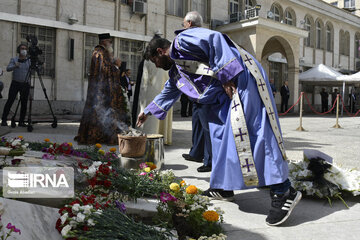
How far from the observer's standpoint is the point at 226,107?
294cm

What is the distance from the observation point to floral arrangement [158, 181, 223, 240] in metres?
2.23

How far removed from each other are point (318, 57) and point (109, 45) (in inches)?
895

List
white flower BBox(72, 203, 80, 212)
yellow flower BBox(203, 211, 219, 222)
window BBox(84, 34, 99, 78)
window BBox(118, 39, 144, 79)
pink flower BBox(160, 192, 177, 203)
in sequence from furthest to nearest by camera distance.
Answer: window BBox(118, 39, 144, 79)
window BBox(84, 34, 99, 78)
pink flower BBox(160, 192, 177, 203)
yellow flower BBox(203, 211, 219, 222)
white flower BBox(72, 203, 80, 212)

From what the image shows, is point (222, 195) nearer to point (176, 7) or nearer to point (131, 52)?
point (131, 52)

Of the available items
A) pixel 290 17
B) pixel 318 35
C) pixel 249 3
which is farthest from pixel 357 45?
pixel 249 3

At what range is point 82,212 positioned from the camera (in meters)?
2.02

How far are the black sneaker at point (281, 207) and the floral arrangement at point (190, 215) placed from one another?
1.56 ft

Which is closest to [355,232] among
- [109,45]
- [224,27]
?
[109,45]

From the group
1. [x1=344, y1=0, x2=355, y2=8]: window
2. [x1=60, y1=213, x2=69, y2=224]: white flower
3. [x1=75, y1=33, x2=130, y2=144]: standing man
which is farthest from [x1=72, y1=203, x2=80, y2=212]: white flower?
[x1=344, y1=0, x2=355, y2=8]: window

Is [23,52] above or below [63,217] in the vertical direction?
above

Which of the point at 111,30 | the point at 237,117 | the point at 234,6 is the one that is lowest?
the point at 237,117

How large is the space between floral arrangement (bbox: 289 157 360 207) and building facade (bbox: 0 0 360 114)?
11.3 m

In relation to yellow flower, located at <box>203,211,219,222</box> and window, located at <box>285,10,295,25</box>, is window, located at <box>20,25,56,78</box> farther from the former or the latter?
window, located at <box>285,10,295,25</box>

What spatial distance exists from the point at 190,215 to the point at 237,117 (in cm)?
87
